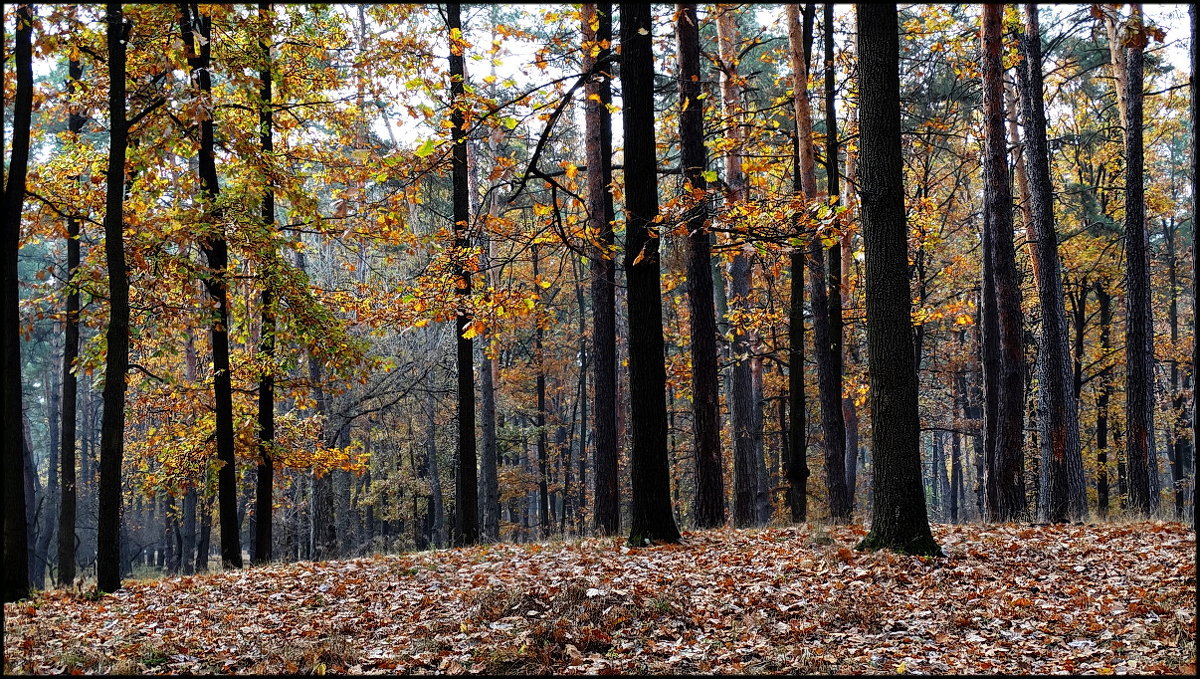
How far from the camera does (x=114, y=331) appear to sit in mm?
8047

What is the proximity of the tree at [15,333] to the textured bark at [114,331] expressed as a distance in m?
0.71

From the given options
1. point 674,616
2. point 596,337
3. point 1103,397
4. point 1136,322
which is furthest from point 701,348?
point 1103,397

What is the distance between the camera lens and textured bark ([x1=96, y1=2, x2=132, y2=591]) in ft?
25.7

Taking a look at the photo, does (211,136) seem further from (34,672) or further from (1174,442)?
(1174,442)

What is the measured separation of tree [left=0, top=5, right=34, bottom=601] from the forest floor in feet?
1.87

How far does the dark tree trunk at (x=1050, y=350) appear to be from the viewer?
37.8 ft

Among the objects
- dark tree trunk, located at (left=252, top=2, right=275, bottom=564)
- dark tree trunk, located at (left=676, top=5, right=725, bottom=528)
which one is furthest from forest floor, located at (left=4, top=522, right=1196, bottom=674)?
dark tree trunk, located at (left=252, top=2, right=275, bottom=564)

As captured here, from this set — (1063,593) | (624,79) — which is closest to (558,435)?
(624,79)

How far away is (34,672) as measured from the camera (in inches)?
178

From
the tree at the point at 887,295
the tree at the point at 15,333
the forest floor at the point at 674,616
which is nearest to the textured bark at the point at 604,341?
the forest floor at the point at 674,616

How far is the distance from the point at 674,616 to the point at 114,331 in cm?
652

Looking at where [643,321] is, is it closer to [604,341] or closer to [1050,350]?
[604,341]

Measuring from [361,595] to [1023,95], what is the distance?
470 inches

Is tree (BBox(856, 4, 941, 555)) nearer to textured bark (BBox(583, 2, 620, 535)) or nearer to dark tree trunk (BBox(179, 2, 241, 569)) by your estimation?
textured bark (BBox(583, 2, 620, 535))
